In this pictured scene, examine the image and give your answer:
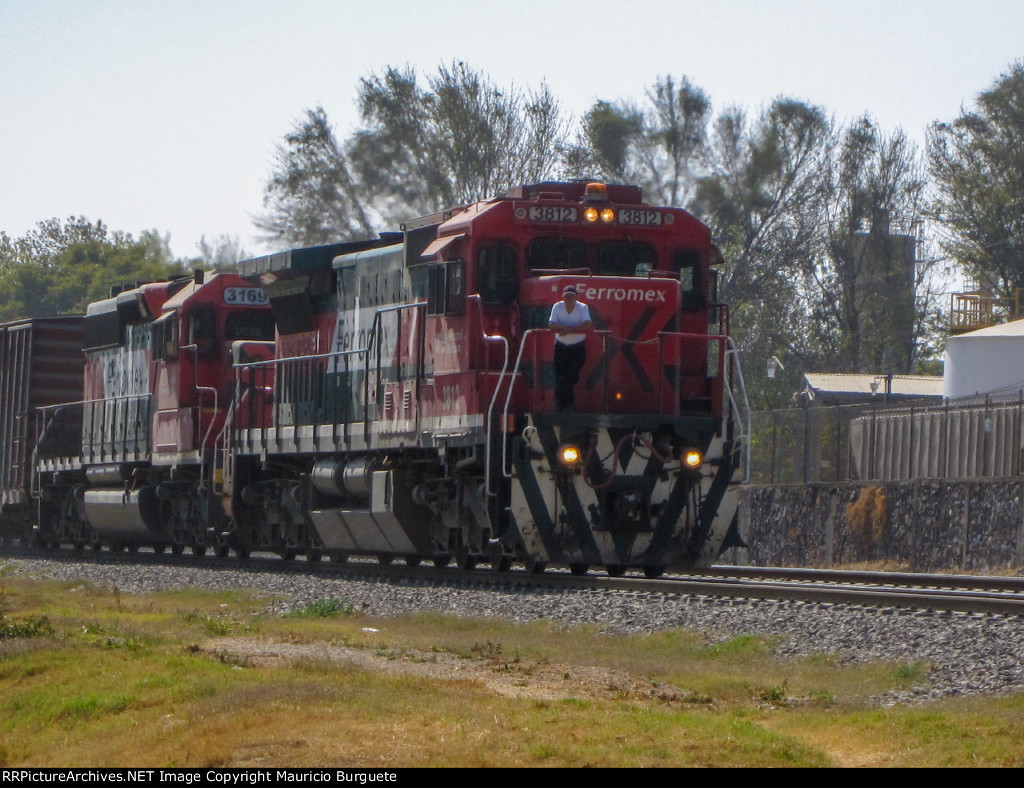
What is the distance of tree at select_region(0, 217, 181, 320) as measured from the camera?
79.0 metres

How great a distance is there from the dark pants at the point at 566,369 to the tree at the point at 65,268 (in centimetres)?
6547

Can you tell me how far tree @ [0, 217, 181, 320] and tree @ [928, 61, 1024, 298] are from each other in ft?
143

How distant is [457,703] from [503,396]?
6.44 m

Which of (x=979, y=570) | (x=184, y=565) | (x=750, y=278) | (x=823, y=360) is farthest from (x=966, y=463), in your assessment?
(x=823, y=360)

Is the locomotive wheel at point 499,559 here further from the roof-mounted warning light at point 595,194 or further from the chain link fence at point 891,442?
the chain link fence at point 891,442

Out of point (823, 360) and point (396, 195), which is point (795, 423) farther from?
point (823, 360)

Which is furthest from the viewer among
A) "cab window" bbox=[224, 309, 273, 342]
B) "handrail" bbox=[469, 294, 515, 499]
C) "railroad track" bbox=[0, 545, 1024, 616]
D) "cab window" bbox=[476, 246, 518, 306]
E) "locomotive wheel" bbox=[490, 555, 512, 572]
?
"cab window" bbox=[224, 309, 273, 342]

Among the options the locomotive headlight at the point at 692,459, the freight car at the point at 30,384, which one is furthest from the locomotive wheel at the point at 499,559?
the freight car at the point at 30,384

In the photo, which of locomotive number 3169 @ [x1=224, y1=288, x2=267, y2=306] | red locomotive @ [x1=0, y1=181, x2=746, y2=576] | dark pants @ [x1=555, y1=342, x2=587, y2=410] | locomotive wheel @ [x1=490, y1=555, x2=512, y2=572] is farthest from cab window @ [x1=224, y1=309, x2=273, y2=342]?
dark pants @ [x1=555, y1=342, x2=587, y2=410]

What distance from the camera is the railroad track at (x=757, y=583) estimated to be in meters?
10.8

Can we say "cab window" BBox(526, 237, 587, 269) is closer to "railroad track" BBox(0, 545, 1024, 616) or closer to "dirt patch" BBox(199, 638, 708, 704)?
"railroad track" BBox(0, 545, 1024, 616)

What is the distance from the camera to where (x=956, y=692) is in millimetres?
7664
